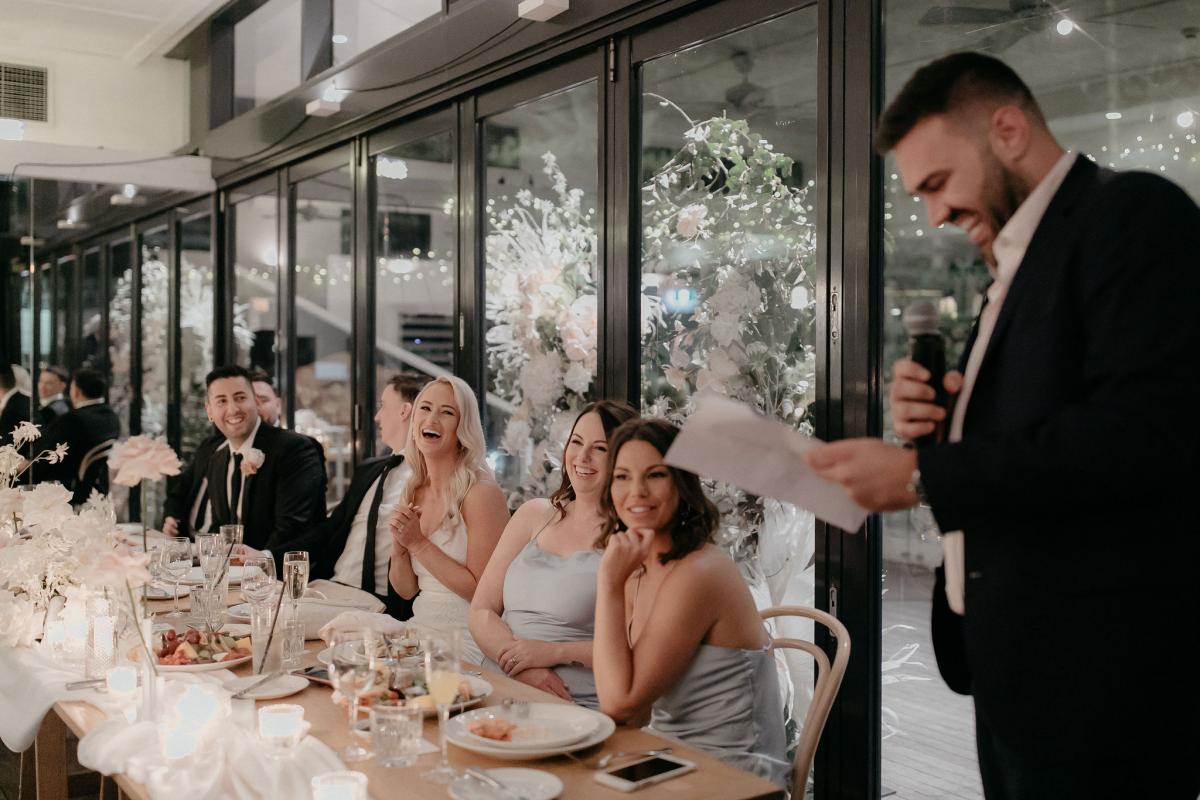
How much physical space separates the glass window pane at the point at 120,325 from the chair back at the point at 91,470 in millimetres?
938

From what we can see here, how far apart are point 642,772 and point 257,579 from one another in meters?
1.13

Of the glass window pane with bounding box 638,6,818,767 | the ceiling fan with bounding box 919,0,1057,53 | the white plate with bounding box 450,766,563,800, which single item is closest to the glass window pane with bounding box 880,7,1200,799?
the ceiling fan with bounding box 919,0,1057,53

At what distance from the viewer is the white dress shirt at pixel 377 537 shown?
3.91m

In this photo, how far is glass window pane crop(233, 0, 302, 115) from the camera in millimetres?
6043

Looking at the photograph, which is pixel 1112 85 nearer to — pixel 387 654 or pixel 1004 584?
pixel 1004 584

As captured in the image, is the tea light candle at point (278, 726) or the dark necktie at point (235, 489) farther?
the dark necktie at point (235, 489)

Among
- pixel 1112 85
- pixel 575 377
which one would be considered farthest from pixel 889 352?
pixel 575 377

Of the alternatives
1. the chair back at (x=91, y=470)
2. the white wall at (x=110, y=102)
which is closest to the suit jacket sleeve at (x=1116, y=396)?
the chair back at (x=91, y=470)

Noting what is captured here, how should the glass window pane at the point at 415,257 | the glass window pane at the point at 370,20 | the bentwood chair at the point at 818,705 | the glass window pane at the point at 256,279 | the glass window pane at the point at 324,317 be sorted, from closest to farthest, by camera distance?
the bentwood chair at the point at 818,705
the glass window pane at the point at 370,20
the glass window pane at the point at 415,257
the glass window pane at the point at 324,317
the glass window pane at the point at 256,279

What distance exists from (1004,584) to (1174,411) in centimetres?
29

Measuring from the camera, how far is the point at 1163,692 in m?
1.34

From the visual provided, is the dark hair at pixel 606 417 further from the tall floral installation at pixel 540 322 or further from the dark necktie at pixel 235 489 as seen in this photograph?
the dark necktie at pixel 235 489

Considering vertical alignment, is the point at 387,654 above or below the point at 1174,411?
below

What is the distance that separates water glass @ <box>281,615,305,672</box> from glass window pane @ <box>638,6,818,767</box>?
139 cm
